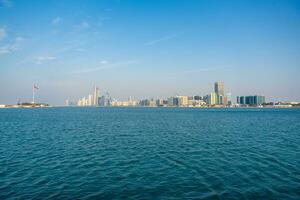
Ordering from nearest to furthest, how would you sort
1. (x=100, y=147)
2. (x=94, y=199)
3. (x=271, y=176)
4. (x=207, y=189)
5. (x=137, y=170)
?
(x=94, y=199) → (x=207, y=189) → (x=271, y=176) → (x=137, y=170) → (x=100, y=147)

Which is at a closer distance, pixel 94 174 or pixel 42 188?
pixel 42 188

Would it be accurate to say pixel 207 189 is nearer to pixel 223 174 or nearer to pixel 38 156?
pixel 223 174

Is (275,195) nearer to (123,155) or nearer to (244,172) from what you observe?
(244,172)

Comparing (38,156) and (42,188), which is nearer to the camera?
(42,188)

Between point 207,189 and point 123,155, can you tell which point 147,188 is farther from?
point 123,155

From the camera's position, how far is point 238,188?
2017 cm

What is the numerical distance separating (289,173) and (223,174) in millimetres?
7370

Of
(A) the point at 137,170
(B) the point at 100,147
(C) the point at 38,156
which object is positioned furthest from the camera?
(B) the point at 100,147

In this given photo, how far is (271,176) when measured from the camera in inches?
930

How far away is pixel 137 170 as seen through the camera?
84.6 ft

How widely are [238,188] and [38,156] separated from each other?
27110 millimetres

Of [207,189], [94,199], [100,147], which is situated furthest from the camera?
[100,147]

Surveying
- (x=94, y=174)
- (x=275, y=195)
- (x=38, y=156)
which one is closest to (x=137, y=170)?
(x=94, y=174)

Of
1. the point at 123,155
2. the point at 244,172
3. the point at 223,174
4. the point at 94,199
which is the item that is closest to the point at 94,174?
the point at 94,199
